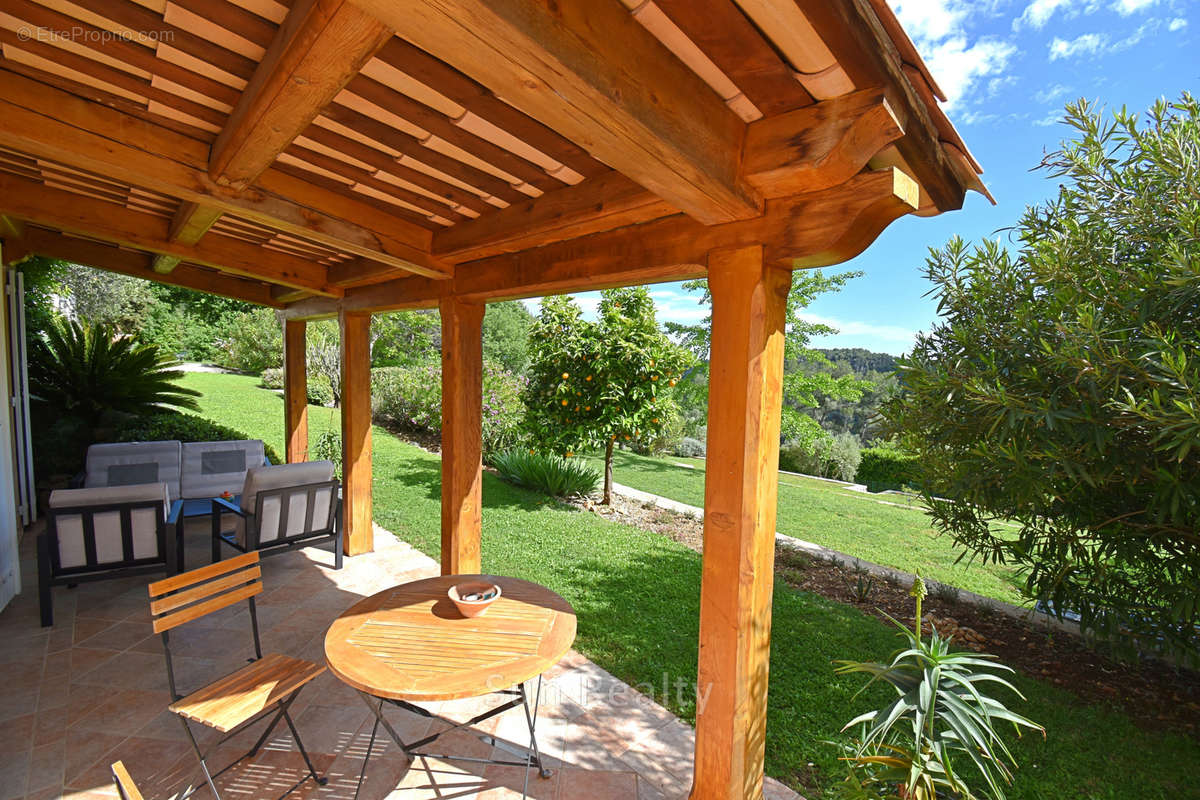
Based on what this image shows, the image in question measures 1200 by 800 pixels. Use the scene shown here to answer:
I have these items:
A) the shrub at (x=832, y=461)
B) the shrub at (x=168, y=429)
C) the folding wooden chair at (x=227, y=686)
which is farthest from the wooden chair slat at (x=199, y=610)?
the shrub at (x=832, y=461)

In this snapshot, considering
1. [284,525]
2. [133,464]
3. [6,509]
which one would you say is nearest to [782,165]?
[284,525]

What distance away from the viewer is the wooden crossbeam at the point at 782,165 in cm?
132

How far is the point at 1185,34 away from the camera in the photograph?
6.23m

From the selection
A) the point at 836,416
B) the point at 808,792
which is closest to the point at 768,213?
the point at 808,792

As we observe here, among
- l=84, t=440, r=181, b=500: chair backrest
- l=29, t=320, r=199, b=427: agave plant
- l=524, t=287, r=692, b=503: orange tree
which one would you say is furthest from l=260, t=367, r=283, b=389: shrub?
l=524, t=287, r=692, b=503: orange tree

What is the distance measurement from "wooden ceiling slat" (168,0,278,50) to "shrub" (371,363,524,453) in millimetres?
6495

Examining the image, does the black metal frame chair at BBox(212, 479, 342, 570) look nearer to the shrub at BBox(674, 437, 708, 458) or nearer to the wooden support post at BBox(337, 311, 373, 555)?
the wooden support post at BBox(337, 311, 373, 555)

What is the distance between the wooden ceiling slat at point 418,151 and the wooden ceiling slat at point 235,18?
1.08 ft

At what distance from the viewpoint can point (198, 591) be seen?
232 centimetres

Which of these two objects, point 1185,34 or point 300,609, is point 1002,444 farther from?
point 1185,34

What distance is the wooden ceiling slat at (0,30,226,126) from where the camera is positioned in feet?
4.81

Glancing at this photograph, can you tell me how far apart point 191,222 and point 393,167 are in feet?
5.36

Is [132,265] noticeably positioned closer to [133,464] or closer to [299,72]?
[133,464]

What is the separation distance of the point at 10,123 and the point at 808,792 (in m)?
3.93
